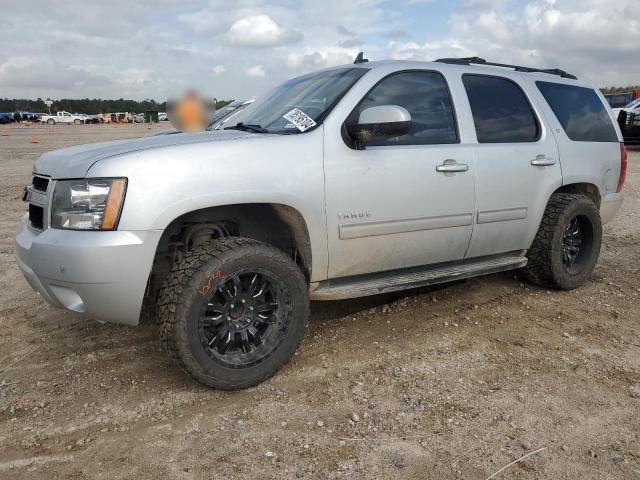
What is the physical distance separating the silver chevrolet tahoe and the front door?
0.01m

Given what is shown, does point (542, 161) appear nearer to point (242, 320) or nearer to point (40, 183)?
point (242, 320)

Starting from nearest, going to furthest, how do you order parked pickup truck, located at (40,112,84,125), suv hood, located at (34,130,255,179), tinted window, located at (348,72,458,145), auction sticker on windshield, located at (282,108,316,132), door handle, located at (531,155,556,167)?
suv hood, located at (34,130,255,179) < auction sticker on windshield, located at (282,108,316,132) < tinted window, located at (348,72,458,145) < door handle, located at (531,155,556,167) < parked pickup truck, located at (40,112,84,125)

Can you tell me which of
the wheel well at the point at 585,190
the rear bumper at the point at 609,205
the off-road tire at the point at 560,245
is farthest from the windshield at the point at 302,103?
the rear bumper at the point at 609,205

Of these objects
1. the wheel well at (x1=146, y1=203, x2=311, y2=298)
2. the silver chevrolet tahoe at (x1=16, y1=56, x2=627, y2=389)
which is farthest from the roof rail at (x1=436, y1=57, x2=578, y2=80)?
the wheel well at (x1=146, y1=203, x2=311, y2=298)

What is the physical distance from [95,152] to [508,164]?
284 centimetres

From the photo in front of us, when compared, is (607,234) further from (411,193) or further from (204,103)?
(204,103)

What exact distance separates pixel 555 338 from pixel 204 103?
467cm

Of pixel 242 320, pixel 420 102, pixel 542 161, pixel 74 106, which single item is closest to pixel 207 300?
pixel 242 320

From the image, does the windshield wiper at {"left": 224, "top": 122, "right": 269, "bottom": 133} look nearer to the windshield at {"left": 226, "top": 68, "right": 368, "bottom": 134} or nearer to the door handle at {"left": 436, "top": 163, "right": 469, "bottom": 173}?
the windshield at {"left": 226, "top": 68, "right": 368, "bottom": 134}

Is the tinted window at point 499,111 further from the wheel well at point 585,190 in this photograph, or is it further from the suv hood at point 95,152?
the suv hood at point 95,152

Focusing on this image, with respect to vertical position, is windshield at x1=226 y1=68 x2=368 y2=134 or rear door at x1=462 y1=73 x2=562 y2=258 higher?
windshield at x1=226 y1=68 x2=368 y2=134

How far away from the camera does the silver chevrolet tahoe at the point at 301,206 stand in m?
2.73

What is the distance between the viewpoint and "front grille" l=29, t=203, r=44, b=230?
3.01 metres

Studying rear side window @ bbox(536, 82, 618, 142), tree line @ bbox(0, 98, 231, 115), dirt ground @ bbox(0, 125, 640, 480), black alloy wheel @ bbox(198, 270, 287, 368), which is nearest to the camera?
dirt ground @ bbox(0, 125, 640, 480)
